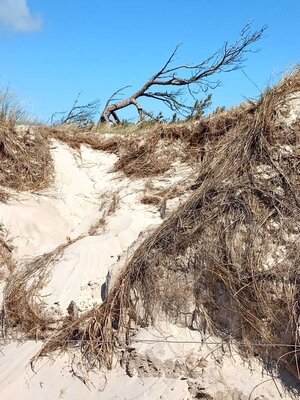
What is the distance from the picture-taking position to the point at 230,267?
407 cm

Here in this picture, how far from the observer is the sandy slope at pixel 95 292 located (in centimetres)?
380

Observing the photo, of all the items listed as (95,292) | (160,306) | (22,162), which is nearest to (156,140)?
(22,162)

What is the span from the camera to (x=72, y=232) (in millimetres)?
6832

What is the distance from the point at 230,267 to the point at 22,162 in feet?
12.9

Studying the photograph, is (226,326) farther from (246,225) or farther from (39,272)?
(39,272)

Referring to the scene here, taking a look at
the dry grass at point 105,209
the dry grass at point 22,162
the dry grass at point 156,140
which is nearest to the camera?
the dry grass at point 105,209

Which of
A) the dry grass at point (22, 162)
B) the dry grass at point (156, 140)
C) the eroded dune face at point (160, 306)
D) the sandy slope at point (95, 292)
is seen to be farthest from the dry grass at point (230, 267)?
the dry grass at point (22, 162)

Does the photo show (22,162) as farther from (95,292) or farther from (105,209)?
(95,292)

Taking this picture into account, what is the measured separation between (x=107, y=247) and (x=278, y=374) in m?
2.44

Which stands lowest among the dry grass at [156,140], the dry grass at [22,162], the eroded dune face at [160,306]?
the eroded dune face at [160,306]

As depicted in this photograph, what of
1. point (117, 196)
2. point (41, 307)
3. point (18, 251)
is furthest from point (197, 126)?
point (41, 307)

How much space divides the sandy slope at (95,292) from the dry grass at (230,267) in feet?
0.54

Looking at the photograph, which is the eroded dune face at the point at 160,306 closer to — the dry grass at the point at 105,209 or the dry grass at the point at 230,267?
the dry grass at the point at 230,267

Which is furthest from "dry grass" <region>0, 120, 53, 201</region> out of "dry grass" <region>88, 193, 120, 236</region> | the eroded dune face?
the eroded dune face
